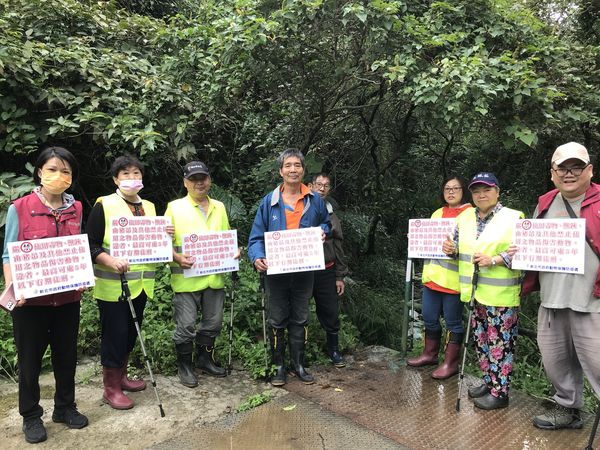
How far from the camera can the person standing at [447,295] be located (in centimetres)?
417

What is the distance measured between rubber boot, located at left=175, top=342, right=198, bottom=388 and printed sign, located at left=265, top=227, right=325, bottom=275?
1.05 metres

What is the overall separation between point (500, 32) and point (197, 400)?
460 cm

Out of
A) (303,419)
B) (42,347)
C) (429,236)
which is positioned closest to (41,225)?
(42,347)

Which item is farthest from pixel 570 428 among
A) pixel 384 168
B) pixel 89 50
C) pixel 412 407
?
pixel 89 50

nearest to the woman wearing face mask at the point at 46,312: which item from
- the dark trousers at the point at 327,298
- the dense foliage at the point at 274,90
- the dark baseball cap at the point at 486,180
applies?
the dense foliage at the point at 274,90

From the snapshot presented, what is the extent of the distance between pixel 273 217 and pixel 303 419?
1.74m

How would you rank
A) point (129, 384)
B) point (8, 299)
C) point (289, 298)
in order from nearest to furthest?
point (8, 299)
point (129, 384)
point (289, 298)

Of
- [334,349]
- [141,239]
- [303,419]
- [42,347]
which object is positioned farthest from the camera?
[334,349]

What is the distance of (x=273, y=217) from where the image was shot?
4.03 metres

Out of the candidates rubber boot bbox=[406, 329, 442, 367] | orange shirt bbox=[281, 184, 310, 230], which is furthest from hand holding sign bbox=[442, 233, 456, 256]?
orange shirt bbox=[281, 184, 310, 230]

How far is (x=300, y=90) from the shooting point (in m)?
5.43

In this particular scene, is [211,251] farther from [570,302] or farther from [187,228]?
[570,302]

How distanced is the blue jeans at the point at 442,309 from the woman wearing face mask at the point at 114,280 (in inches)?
107

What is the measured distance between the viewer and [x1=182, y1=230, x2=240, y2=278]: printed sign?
3.87 m
